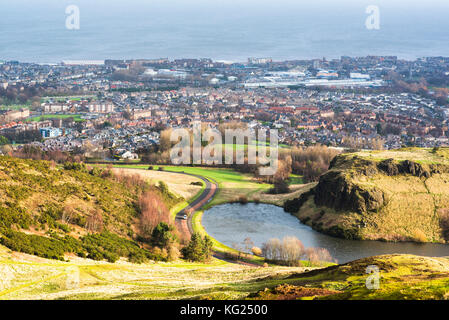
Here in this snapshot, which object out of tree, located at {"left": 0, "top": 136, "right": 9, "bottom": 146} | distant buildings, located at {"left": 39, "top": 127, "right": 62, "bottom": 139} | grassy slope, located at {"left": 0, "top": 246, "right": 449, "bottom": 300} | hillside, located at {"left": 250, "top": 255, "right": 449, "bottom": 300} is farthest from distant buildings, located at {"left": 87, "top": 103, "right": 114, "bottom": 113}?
hillside, located at {"left": 250, "top": 255, "right": 449, "bottom": 300}

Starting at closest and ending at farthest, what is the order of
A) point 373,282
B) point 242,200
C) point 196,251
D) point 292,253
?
1. point 373,282
2. point 196,251
3. point 292,253
4. point 242,200

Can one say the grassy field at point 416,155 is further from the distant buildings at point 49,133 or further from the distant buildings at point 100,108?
the distant buildings at point 100,108

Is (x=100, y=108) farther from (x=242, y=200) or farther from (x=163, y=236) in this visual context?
(x=163, y=236)

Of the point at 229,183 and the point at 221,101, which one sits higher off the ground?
the point at 221,101

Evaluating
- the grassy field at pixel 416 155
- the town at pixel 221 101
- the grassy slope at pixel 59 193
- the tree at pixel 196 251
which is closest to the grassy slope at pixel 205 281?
the tree at pixel 196 251

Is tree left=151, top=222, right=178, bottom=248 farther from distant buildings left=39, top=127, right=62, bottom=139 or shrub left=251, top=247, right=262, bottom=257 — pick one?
distant buildings left=39, top=127, right=62, bottom=139

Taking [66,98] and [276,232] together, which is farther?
[66,98]

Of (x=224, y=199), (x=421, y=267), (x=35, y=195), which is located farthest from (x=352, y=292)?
(x=224, y=199)

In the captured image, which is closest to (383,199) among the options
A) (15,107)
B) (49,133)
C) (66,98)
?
(49,133)
